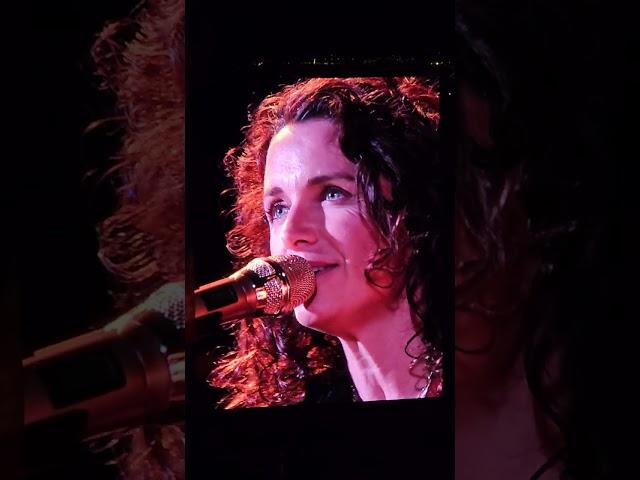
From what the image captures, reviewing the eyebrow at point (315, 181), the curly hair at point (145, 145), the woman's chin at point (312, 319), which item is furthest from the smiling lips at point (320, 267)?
the curly hair at point (145, 145)

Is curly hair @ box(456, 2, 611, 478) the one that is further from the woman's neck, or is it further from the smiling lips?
the smiling lips

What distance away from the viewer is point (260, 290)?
201 cm

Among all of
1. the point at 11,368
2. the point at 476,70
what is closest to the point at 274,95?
the point at 476,70

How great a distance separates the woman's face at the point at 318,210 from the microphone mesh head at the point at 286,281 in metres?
0.06

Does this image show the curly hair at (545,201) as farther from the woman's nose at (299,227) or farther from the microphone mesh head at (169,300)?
the microphone mesh head at (169,300)

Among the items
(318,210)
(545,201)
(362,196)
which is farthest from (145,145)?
(545,201)

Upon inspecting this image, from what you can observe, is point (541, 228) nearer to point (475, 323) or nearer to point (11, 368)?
point (475, 323)

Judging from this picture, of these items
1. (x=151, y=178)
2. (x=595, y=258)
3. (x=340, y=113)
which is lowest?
(x=595, y=258)

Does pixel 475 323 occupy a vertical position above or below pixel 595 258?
below

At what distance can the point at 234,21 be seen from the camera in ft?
7.66

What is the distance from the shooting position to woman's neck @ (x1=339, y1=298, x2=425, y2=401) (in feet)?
8.21

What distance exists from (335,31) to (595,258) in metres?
1.18

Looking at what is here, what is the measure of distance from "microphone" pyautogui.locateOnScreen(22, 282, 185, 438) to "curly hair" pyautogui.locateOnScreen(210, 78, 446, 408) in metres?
0.81

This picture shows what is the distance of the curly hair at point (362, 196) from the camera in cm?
239
